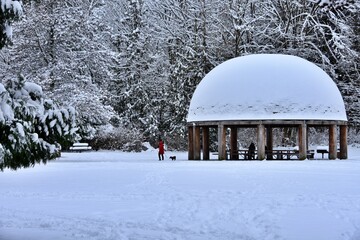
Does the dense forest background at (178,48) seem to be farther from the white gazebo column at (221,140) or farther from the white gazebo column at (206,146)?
the white gazebo column at (221,140)

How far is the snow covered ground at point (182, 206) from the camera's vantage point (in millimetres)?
11078

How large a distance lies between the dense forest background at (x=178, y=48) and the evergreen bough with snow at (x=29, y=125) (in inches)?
1284

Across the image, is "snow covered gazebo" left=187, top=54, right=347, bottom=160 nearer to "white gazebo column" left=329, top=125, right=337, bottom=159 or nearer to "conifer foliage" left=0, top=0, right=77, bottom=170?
"white gazebo column" left=329, top=125, right=337, bottom=159

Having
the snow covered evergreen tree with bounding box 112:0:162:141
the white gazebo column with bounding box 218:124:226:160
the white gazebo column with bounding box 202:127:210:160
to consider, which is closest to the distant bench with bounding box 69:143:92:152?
the snow covered evergreen tree with bounding box 112:0:162:141

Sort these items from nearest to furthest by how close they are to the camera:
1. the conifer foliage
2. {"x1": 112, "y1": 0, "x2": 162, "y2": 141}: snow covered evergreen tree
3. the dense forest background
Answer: the conifer foliage
the dense forest background
{"x1": 112, "y1": 0, "x2": 162, "y2": 141}: snow covered evergreen tree

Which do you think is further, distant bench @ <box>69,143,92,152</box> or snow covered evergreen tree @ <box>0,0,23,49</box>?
distant bench @ <box>69,143,92,152</box>

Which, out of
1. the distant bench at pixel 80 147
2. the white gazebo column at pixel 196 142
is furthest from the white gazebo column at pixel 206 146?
the distant bench at pixel 80 147

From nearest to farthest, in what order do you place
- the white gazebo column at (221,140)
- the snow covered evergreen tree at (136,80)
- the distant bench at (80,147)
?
the white gazebo column at (221,140) < the distant bench at (80,147) < the snow covered evergreen tree at (136,80)

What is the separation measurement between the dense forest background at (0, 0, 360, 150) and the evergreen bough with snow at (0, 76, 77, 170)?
32615 mm

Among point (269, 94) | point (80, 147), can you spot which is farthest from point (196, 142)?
point (80, 147)

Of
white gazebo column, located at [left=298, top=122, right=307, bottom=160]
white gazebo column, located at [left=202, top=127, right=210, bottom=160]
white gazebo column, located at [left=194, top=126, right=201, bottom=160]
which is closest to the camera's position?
white gazebo column, located at [left=298, top=122, right=307, bottom=160]

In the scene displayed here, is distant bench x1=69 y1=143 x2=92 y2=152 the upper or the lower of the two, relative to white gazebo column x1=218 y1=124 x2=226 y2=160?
lower

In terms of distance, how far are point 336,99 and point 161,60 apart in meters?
25.8

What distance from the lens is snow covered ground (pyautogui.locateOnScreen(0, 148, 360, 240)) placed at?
36.3ft
